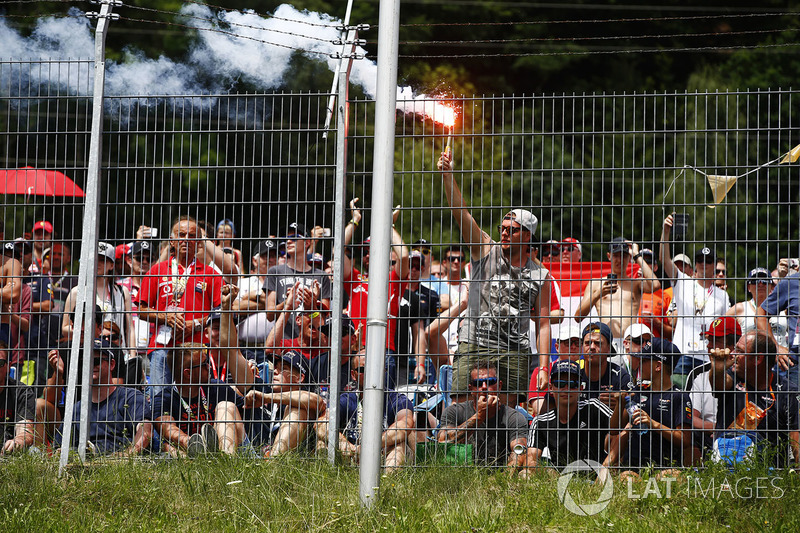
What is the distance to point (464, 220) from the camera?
6.95 meters

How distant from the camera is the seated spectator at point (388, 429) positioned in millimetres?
6664

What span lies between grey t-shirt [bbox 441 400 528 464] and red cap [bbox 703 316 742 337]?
1.51m

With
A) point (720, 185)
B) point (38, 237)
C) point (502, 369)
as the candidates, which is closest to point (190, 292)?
point (38, 237)

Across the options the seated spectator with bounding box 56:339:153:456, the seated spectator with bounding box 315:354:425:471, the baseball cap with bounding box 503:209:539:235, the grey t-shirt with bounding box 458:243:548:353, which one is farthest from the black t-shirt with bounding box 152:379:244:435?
the baseball cap with bounding box 503:209:539:235

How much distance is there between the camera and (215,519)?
5836mm

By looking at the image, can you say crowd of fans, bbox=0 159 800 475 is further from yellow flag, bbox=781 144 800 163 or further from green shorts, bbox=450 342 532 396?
yellow flag, bbox=781 144 800 163

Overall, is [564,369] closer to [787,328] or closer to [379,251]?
[787,328]

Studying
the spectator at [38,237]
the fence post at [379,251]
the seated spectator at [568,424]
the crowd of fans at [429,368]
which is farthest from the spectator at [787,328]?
the spectator at [38,237]

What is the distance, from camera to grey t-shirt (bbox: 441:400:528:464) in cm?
662

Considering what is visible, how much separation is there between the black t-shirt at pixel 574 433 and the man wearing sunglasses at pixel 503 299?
267mm

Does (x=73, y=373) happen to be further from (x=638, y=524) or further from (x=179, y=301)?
(x=638, y=524)

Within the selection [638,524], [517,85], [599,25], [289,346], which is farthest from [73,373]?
[599,25]

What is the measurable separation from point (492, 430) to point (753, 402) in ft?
6.17

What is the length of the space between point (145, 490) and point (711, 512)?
354 centimetres
